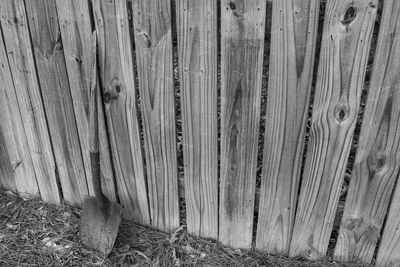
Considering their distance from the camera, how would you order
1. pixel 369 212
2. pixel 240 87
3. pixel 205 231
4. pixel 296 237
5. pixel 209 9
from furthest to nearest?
pixel 205 231 < pixel 296 237 < pixel 369 212 < pixel 240 87 < pixel 209 9

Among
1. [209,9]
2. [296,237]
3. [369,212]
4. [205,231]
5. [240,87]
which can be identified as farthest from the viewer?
[205,231]

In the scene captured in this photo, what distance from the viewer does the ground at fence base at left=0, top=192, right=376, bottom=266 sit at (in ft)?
8.61

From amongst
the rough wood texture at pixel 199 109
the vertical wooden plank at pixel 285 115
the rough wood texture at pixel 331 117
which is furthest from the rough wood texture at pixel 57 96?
the rough wood texture at pixel 331 117

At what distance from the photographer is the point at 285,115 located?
2207mm

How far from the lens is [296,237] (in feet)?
8.39

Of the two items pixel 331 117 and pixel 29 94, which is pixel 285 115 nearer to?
pixel 331 117

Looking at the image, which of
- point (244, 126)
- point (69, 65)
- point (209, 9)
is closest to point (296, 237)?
point (244, 126)

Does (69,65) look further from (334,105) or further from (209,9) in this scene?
(334,105)

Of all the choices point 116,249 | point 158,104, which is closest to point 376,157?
point 158,104

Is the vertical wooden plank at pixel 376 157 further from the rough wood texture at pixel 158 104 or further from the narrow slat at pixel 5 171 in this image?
the narrow slat at pixel 5 171

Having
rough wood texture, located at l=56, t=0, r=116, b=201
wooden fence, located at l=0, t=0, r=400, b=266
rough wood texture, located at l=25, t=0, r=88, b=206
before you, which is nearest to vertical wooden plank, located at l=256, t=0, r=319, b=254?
wooden fence, located at l=0, t=0, r=400, b=266

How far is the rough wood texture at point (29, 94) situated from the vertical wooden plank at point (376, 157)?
1.89m

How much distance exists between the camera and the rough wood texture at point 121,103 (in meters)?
2.26

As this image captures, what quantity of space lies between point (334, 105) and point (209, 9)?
762 mm
